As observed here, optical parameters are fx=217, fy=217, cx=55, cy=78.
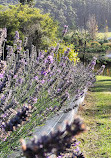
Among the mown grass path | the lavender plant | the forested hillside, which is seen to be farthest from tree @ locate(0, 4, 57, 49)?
the forested hillside

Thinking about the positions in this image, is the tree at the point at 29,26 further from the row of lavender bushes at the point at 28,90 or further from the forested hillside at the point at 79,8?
the forested hillside at the point at 79,8

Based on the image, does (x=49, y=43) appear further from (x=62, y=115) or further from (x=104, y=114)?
(x=62, y=115)

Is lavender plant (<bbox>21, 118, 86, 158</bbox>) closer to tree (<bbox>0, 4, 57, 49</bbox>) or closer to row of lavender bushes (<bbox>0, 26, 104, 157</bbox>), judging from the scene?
row of lavender bushes (<bbox>0, 26, 104, 157</bbox>)

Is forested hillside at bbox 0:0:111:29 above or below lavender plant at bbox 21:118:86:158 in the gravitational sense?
above

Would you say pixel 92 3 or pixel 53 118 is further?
pixel 92 3

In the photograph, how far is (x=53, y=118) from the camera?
337cm

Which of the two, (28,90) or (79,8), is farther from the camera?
(79,8)

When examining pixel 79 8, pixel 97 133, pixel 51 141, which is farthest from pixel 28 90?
pixel 79 8

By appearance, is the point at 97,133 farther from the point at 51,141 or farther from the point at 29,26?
the point at 29,26

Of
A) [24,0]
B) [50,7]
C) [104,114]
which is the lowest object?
[104,114]

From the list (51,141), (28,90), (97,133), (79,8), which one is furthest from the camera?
(79,8)

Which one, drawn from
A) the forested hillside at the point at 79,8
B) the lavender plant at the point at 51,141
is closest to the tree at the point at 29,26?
the lavender plant at the point at 51,141

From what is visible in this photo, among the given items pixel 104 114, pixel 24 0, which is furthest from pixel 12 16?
pixel 104 114

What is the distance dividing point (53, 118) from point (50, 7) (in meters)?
88.9
